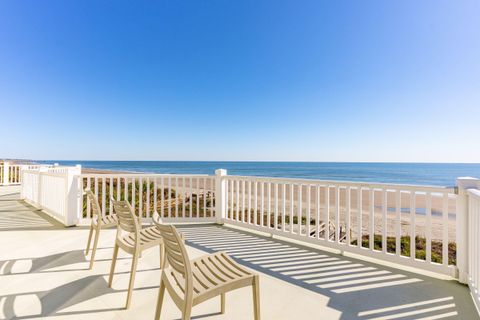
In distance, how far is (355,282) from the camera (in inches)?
86.4

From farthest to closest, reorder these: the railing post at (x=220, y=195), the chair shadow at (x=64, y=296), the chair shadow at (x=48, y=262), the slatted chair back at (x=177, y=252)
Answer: the railing post at (x=220, y=195) → the chair shadow at (x=48, y=262) → the chair shadow at (x=64, y=296) → the slatted chair back at (x=177, y=252)

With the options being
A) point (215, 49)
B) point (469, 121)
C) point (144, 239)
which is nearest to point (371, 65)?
point (215, 49)

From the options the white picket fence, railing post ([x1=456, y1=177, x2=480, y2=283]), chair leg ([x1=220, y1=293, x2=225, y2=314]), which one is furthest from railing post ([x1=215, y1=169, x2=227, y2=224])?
railing post ([x1=456, y1=177, x2=480, y2=283])

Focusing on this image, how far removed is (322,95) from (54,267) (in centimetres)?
977

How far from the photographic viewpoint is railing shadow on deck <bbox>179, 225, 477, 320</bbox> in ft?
5.74

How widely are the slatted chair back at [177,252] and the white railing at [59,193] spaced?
3744 mm

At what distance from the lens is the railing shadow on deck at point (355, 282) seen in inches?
68.9

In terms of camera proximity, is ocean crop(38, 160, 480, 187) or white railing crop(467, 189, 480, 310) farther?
ocean crop(38, 160, 480, 187)

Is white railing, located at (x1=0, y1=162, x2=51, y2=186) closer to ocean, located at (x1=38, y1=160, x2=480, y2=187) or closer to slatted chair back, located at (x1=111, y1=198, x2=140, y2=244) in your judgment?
slatted chair back, located at (x1=111, y1=198, x2=140, y2=244)

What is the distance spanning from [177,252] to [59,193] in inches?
177

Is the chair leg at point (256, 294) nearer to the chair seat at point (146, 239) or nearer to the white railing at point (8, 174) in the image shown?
the chair seat at point (146, 239)

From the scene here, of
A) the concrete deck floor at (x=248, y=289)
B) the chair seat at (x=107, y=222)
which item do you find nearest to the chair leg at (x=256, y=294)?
the concrete deck floor at (x=248, y=289)

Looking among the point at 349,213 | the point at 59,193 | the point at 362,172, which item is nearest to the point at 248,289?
the point at 349,213

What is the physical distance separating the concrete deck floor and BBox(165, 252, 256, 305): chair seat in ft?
1.44
